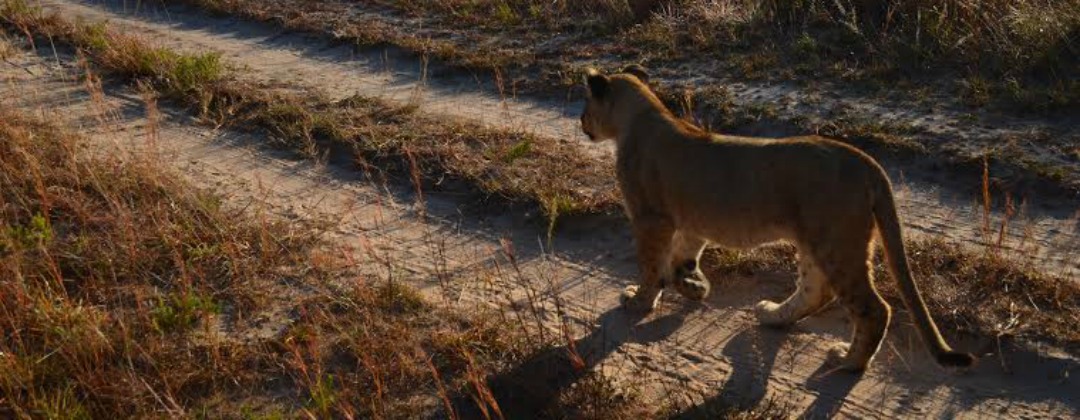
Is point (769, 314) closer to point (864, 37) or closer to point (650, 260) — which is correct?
point (650, 260)

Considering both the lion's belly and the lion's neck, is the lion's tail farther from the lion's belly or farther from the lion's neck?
the lion's neck

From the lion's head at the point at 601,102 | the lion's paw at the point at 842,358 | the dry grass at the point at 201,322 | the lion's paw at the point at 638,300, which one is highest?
the lion's head at the point at 601,102

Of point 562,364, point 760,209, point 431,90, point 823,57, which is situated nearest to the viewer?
point 760,209

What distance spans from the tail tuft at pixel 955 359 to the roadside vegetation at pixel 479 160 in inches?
39.2

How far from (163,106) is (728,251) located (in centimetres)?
597

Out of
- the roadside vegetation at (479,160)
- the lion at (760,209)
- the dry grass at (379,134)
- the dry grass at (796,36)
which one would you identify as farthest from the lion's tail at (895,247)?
the dry grass at (796,36)

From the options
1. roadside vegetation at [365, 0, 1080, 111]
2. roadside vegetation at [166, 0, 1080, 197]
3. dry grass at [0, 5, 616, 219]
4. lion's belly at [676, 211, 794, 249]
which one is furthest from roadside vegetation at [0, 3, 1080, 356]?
roadside vegetation at [365, 0, 1080, 111]

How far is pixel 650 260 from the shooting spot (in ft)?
18.0

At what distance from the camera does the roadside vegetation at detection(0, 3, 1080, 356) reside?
17.5ft

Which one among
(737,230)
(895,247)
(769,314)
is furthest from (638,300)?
(895,247)

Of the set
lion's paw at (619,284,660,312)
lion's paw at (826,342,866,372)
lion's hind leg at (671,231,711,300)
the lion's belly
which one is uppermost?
the lion's belly

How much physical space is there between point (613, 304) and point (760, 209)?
4.22ft

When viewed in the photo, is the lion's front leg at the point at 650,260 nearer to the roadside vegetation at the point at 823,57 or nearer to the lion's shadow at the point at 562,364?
the lion's shadow at the point at 562,364

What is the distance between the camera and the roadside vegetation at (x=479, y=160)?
532cm
